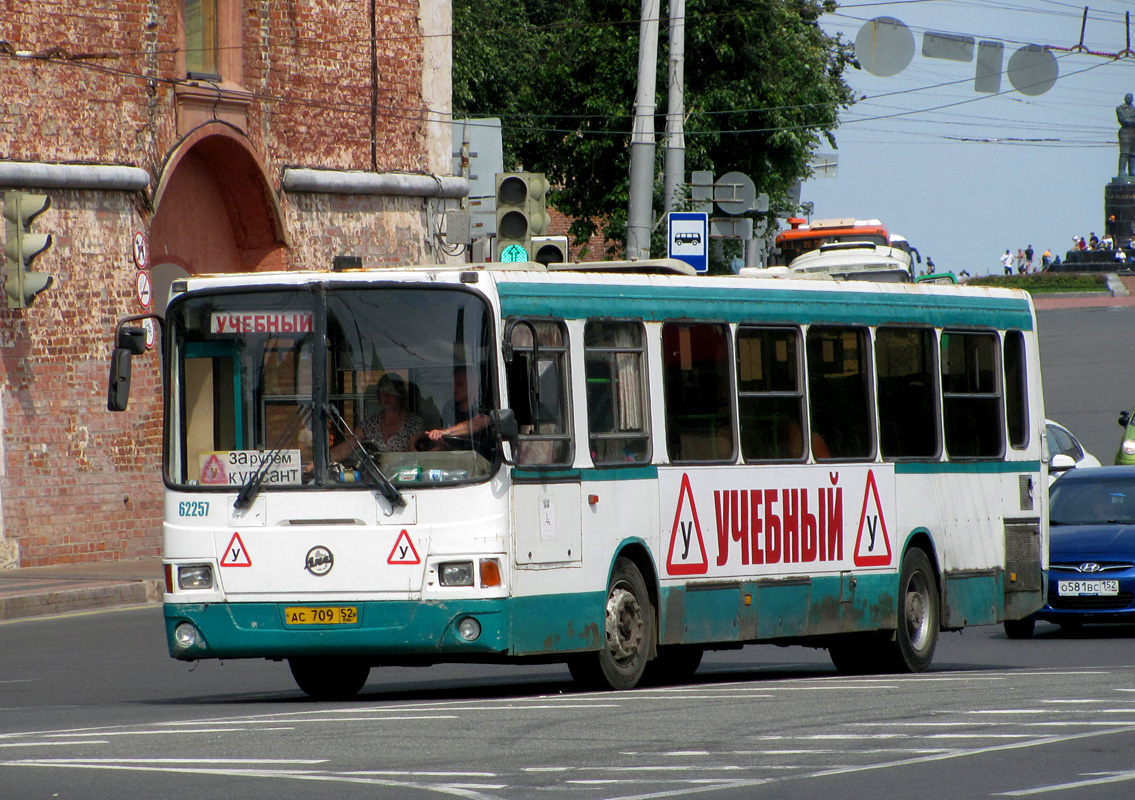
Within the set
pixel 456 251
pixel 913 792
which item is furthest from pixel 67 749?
pixel 456 251

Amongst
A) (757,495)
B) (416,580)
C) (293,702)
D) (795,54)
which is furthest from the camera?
(795,54)

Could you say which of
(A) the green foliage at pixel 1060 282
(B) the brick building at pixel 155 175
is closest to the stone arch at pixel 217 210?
(B) the brick building at pixel 155 175

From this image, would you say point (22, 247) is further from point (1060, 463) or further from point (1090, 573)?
point (1060, 463)

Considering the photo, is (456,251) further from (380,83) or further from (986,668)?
(986,668)

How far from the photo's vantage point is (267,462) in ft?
36.9

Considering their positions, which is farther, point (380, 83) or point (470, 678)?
point (380, 83)

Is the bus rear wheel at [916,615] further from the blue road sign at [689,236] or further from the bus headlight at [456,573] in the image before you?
the blue road sign at [689,236]

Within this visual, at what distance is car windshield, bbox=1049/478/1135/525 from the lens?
62.2 ft

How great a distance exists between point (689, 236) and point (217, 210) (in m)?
6.70

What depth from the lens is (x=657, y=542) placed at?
12.2 metres

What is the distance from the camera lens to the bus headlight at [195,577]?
37.1 feet

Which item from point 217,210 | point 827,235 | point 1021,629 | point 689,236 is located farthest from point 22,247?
point 827,235

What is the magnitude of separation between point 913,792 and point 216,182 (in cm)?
1953

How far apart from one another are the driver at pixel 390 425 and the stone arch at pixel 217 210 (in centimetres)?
1381
